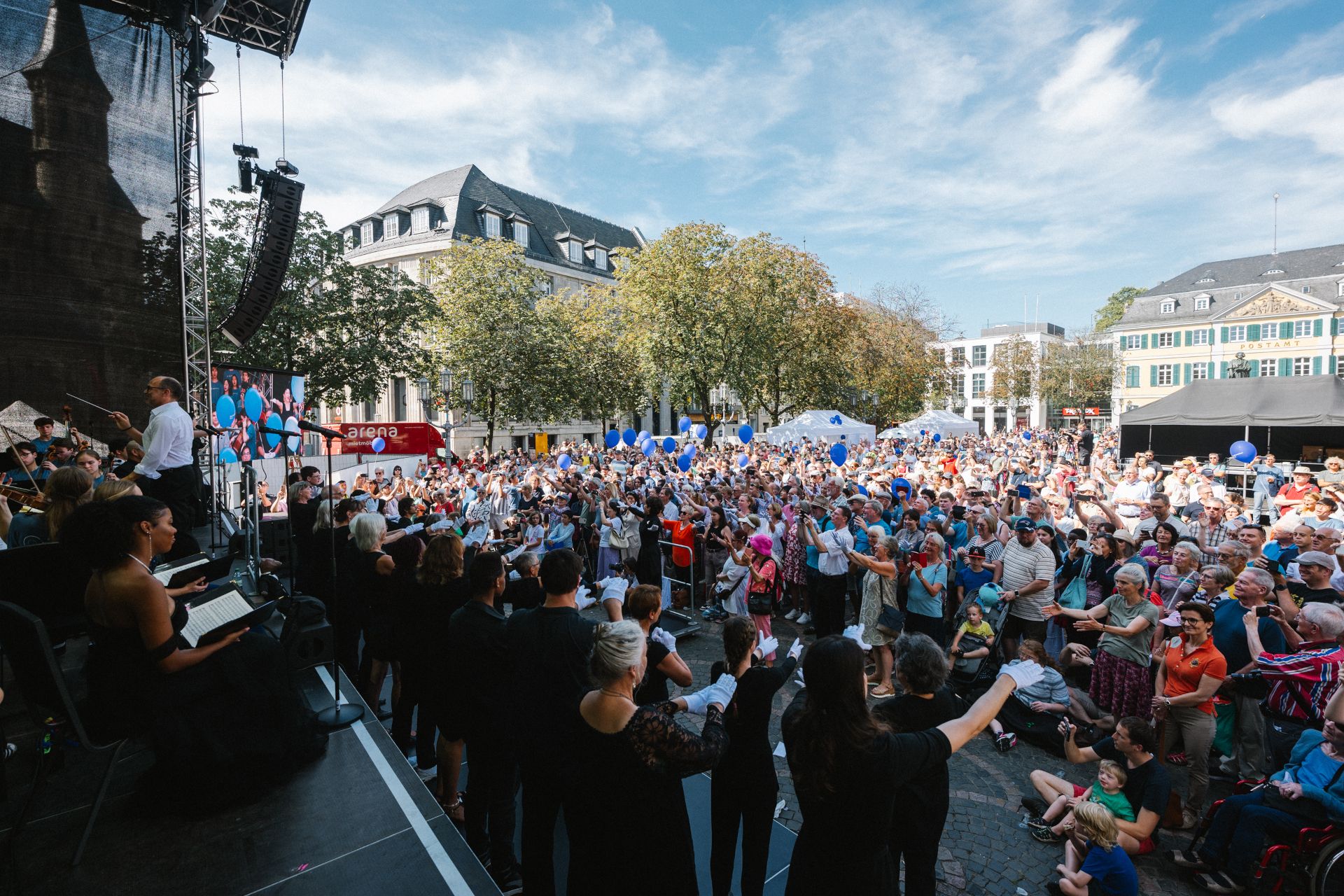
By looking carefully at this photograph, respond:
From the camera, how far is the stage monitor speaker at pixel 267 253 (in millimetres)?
10641

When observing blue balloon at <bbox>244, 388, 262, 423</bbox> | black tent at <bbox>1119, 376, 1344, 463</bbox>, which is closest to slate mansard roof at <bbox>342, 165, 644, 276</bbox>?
blue balloon at <bbox>244, 388, 262, 423</bbox>

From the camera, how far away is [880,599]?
686cm

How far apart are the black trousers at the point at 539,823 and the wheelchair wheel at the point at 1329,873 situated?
12.9 feet

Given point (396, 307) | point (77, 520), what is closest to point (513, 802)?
point (77, 520)

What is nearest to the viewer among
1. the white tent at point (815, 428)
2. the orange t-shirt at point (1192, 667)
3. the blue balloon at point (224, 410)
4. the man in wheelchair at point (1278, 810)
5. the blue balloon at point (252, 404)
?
the man in wheelchair at point (1278, 810)

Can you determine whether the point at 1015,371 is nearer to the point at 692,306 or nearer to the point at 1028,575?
the point at 692,306

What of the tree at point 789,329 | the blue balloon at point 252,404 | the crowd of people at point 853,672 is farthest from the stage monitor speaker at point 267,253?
the tree at point 789,329

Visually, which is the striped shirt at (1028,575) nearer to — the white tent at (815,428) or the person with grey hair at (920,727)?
the person with grey hair at (920,727)

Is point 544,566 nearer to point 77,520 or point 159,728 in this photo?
point 159,728

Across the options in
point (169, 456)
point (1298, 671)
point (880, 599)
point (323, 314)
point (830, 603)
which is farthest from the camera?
point (323, 314)

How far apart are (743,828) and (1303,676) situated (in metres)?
4.01

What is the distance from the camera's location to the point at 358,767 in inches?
127

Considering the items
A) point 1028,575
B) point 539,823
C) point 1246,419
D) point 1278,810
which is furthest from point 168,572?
point 1246,419

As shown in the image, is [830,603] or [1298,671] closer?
[1298,671]
